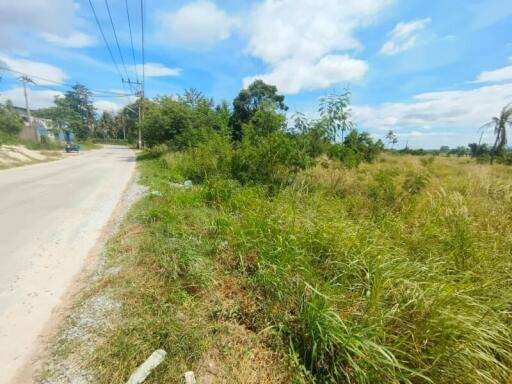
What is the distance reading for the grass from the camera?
66.2 inches

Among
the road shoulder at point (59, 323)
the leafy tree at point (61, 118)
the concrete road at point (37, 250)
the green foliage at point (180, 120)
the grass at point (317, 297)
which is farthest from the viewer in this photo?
the leafy tree at point (61, 118)

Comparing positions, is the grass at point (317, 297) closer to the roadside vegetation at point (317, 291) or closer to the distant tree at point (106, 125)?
the roadside vegetation at point (317, 291)

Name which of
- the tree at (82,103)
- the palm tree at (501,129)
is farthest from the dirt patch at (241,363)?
the tree at (82,103)

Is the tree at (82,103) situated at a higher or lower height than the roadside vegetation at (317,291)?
higher

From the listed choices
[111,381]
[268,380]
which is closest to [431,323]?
[268,380]

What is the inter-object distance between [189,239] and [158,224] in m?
1.03

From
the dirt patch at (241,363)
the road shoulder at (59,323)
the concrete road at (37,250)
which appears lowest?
the concrete road at (37,250)

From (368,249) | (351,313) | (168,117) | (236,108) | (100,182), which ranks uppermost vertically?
(236,108)

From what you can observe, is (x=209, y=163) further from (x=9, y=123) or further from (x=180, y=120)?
(x=9, y=123)

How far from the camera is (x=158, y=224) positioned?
425 centimetres

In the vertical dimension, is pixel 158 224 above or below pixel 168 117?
below

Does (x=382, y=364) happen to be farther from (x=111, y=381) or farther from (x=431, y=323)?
(x=111, y=381)

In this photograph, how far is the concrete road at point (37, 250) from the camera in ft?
7.16

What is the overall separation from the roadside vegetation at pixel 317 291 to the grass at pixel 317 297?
1 centimetres
